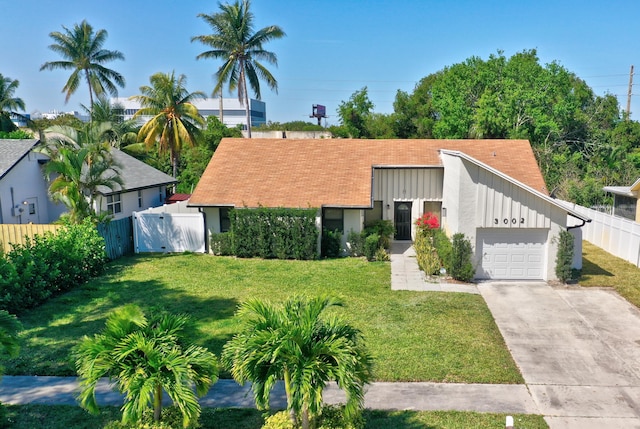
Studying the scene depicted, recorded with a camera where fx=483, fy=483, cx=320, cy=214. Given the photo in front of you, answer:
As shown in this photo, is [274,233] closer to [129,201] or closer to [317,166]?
[317,166]

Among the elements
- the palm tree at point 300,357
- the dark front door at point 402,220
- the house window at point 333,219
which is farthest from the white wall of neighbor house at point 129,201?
the palm tree at point 300,357

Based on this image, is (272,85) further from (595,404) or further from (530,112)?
(595,404)

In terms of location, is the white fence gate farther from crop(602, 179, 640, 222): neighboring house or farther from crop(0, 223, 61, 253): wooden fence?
crop(602, 179, 640, 222): neighboring house

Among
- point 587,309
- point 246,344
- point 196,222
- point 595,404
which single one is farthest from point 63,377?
point 587,309

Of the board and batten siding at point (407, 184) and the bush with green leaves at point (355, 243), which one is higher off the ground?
the board and batten siding at point (407, 184)

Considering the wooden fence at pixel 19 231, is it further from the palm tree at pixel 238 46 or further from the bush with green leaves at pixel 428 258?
the palm tree at pixel 238 46
